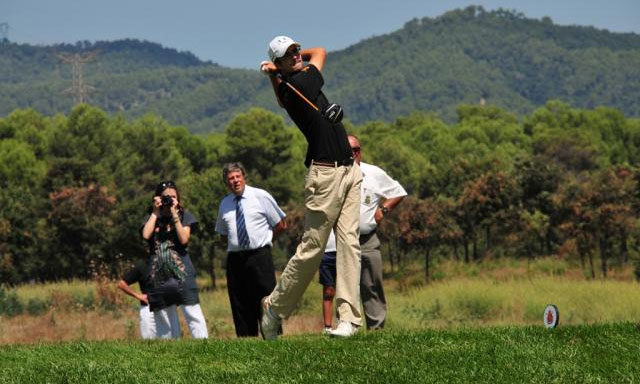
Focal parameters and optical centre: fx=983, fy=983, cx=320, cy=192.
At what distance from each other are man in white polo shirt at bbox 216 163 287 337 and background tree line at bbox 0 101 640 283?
2343 cm

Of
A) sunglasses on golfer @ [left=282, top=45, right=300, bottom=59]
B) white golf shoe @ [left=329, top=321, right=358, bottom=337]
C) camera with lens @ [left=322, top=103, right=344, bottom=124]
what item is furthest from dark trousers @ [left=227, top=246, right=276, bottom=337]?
sunglasses on golfer @ [left=282, top=45, right=300, bottom=59]

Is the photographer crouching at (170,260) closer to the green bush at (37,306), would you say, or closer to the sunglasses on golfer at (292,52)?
the sunglasses on golfer at (292,52)

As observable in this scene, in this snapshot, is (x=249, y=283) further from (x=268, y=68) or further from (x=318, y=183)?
(x=268, y=68)

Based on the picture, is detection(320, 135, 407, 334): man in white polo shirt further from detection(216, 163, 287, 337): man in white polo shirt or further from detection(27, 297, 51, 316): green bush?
detection(27, 297, 51, 316): green bush

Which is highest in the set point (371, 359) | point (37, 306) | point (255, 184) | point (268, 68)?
point (268, 68)

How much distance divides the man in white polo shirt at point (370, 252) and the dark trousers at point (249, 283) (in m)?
0.66

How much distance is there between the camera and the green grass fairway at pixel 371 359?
252 inches

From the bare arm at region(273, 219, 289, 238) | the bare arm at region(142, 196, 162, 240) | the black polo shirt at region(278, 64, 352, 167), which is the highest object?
the black polo shirt at region(278, 64, 352, 167)

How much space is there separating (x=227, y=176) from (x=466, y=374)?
4772mm

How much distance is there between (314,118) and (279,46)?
2.02 ft

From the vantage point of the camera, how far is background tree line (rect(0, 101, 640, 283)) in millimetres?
41469

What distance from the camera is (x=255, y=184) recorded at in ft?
190

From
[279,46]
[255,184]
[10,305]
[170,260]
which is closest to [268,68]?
[279,46]

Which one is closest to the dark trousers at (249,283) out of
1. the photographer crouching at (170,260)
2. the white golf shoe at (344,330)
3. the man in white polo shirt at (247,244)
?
the man in white polo shirt at (247,244)
